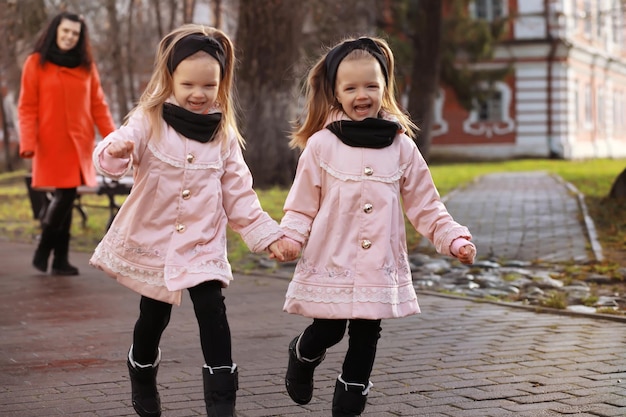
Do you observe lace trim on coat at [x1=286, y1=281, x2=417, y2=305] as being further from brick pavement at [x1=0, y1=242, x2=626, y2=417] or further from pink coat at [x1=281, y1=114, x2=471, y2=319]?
brick pavement at [x1=0, y1=242, x2=626, y2=417]

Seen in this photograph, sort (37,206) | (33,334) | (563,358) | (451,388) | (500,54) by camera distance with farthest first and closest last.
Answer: (500,54) < (37,206) < (33,334) < (563,358) < (451,388)

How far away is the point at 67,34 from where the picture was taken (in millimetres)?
9711

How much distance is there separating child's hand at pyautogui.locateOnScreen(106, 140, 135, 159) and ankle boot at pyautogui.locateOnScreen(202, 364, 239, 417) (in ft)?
2.91

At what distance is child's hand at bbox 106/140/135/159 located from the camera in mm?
4559

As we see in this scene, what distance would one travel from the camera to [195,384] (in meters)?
5.80

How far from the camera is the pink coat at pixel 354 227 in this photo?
4.67 metres

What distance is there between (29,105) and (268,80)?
1037 centimetres

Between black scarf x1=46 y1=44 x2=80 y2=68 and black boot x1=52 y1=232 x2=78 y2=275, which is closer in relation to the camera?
black scarf x1=46 y1=44 x2=80 y2=68

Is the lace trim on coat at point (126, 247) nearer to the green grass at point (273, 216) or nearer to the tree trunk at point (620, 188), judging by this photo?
the green grass at point (273, 216)

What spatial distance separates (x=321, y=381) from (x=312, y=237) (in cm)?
132

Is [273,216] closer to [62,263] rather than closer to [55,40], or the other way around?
[62,263]

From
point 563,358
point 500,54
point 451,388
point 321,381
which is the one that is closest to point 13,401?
point 321,381

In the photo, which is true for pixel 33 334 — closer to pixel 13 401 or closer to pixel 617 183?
pixel 13 401

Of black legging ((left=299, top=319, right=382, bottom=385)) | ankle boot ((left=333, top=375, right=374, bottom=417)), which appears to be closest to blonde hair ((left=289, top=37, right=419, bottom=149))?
black legging ((left=299, top=319, right=382, bottom=385))
